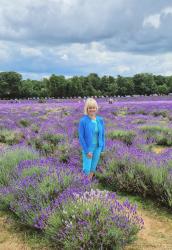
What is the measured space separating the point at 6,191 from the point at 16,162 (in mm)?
1314

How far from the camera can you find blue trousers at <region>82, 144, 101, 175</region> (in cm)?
642

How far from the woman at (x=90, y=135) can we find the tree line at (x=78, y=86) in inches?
2423

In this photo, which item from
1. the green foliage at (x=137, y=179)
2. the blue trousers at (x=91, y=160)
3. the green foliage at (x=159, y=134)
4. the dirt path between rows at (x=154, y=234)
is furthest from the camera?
the green foliage at (x=159, y=134)

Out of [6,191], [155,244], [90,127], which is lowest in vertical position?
[155,244]

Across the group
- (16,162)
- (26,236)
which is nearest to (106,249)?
(26,236)

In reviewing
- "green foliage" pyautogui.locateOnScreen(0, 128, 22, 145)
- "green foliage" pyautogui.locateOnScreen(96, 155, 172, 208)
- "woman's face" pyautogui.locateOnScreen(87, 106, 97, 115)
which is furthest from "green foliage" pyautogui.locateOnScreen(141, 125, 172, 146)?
"woman's face" pyautogui.locateOnScreen(87, 106, 97, 115)

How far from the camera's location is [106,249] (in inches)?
150

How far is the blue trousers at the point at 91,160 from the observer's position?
642 centimetres

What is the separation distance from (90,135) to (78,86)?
210 ft

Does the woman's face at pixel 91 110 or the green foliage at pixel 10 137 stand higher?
the woman's face at pixel 91 110

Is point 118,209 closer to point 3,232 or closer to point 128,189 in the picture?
point 3,232

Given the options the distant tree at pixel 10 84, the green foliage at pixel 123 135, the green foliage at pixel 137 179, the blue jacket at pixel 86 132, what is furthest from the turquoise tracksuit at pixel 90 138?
the distant tree at pixel 10 84

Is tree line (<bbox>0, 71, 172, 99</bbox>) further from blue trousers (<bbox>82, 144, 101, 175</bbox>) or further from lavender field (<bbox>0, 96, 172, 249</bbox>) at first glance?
blue trousers (<bbox>82, 144, 101, 175</bbox>)

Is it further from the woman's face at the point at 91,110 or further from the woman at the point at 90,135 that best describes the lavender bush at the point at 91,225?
the woman's face at the point at 91,110
